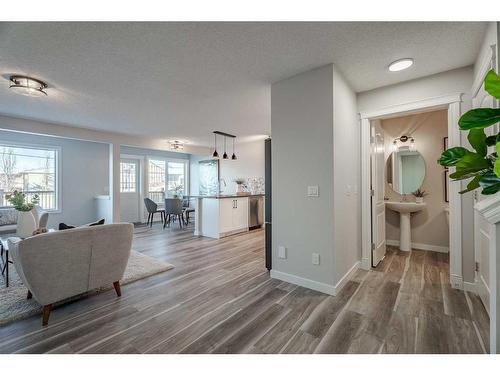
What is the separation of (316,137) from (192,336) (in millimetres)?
2116

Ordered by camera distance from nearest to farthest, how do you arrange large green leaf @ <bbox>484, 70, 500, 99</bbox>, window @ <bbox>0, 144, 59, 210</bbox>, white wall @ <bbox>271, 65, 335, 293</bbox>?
1. large green leaf @ <bbox>484, 70, 500, 99</bbox>
2. white wall @ <bbox>271, 65, 335, 293</bbox>
3. window @ <bbox>0, 144, 59, 210</bbox>

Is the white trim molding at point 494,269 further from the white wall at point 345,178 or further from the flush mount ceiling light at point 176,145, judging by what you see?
the flush mount ceiling light at point 176,145

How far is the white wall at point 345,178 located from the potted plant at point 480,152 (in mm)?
1069

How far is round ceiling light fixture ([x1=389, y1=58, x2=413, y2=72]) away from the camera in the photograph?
220cm

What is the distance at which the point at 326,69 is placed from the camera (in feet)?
7.55

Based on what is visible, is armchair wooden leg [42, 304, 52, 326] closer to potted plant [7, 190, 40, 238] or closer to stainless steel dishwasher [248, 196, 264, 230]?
potted plant [7, 190, 40, 238]

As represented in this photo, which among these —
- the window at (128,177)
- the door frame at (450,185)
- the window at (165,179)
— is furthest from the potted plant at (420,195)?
the window at (128,177)

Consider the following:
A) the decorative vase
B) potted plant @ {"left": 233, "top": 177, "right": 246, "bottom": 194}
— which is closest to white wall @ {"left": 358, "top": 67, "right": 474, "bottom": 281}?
potted plant @ {"left": 233, "top": 177, "right": 246, "bottom": 194}

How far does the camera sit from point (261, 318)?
1.92 meters

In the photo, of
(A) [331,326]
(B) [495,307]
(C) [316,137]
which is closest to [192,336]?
(A) [331,326]

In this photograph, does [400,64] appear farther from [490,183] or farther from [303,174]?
[490,183]

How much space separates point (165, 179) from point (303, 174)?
6296 millimetres

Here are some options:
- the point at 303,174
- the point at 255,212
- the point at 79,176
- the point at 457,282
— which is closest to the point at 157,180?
the point at 79,176

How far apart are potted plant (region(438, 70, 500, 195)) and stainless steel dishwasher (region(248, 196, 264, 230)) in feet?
15.6
